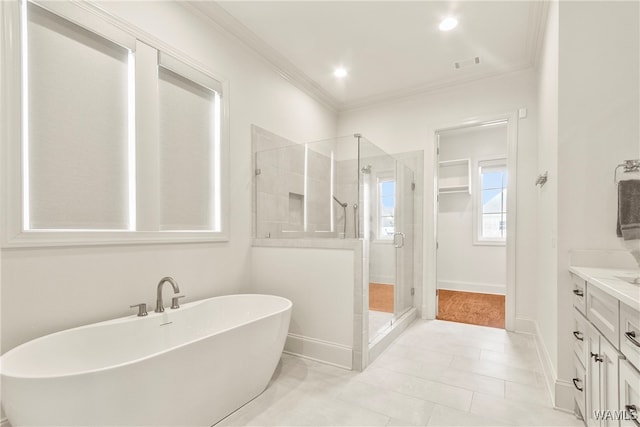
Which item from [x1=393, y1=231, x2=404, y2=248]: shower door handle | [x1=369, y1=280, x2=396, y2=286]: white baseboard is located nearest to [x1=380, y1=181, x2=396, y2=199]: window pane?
[x1=393, y1=231, x2=404, y2=248]: shower door handle

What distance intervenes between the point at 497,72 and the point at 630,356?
3.18 meters

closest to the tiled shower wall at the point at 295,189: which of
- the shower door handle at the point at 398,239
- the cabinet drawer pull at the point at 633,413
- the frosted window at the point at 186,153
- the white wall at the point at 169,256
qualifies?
the white wall at the point at 169,256

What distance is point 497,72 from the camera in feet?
10.9

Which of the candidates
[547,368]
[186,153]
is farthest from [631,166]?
[186,153]

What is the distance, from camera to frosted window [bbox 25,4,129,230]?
1.62m

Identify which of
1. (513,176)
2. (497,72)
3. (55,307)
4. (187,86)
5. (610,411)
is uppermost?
(497,72)

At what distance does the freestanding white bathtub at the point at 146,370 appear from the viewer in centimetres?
113

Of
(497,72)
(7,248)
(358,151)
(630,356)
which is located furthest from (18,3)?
(497,72)

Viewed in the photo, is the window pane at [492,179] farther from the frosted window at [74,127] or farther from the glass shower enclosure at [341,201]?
the frosted window at [74,127]

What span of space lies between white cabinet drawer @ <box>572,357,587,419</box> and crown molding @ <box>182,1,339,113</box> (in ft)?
11.2

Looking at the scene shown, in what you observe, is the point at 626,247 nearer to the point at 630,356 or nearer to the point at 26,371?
the point at 630,356

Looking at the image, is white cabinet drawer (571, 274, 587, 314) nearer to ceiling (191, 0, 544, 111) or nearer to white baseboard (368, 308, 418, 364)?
white baseboard (368, 308, 418, 364)

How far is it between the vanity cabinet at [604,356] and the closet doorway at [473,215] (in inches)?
120

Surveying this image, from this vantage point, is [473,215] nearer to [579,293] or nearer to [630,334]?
[579,293]
